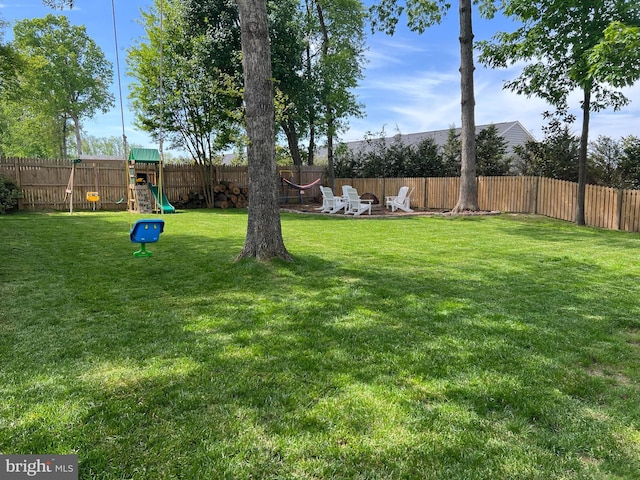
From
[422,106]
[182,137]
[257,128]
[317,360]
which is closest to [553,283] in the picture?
[317,360]

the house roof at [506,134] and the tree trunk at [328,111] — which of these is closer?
the tree trunk at [328,111]

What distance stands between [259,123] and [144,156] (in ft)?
37.7

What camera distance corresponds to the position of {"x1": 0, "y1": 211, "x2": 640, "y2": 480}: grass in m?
1.67

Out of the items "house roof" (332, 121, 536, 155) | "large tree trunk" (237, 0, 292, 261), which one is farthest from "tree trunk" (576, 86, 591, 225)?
"house roof" (332, 121, 536, 155)

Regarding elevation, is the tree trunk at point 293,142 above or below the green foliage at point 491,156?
above

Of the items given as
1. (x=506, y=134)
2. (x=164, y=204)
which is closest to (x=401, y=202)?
(x=164, y=204)

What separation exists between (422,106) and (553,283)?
2334cm

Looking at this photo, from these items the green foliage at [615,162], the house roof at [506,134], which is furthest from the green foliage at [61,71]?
the green foliage at [615,162]

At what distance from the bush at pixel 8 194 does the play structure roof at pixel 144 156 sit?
370 centimetres

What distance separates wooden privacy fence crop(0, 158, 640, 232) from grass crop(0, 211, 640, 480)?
554cm

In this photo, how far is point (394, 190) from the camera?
56.7ft

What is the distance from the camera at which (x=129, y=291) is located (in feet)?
13.7

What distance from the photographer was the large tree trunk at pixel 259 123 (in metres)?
5.05

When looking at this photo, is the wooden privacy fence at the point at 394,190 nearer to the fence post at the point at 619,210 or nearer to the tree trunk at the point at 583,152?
the fence post at the point at 619,210
